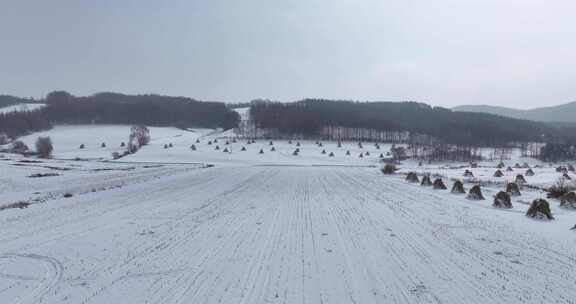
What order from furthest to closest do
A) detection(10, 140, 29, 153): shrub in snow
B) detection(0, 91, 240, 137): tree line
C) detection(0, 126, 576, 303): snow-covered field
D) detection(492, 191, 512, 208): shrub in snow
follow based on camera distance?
detection(0, 91, 240, 137): tree line → detection(10, 140, 29, 153): shrub in snow → detection(492, 191, 512, 208): shrub in snow → detection(0, 126, 576, 303): snow-covered field

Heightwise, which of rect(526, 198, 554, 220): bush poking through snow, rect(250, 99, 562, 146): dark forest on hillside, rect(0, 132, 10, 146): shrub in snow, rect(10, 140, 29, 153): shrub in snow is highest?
rect(250, 99, 562, 146): dark forest on hillside

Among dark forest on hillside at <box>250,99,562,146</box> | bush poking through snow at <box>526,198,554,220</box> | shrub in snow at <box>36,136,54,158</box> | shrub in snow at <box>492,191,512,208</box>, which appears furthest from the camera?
dark forest on hillside at <box>250,99,562,146</box>

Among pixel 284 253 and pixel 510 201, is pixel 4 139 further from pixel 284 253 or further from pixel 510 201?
pixel 510 201

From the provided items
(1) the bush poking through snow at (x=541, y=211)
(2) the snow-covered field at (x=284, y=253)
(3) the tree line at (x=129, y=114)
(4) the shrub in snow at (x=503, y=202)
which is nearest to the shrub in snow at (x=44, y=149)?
(3) the tree line at (x=129, y=114)

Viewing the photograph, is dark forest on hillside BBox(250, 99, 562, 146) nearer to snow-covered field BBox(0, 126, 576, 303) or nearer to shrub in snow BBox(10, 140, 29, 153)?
shrub in snow BBox(10, 140, 29, 153)

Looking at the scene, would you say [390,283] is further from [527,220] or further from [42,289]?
[527,220]

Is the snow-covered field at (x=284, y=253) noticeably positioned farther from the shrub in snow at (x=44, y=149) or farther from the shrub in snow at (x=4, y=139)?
the shrub in snow at (x=4, y=139)

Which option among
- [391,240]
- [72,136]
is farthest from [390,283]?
[72,136]

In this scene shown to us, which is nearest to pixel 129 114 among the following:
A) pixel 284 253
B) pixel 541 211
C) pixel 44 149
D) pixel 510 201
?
pixel 44 149

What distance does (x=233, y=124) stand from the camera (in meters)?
156

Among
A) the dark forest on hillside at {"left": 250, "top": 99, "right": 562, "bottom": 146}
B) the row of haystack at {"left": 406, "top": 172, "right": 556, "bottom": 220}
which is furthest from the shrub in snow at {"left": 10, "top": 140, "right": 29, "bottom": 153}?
the row of haystack at {"left": 406, "top": 172, "right": 556, "bottom": 220}

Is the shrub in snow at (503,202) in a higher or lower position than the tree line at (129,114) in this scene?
lower

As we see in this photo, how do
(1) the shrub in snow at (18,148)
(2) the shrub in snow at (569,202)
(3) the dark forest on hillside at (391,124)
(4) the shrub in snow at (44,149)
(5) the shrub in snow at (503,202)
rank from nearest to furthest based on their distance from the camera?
A: (2) the shrub in snow at (569,202)
(5) the shrub in snow at (503,202)
(4) the shrub in snow at (44,149)
(1) the shrub in snow at (18,148)
(3) the dark forest on hillside at (391,124)

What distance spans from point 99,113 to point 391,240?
180 metres
